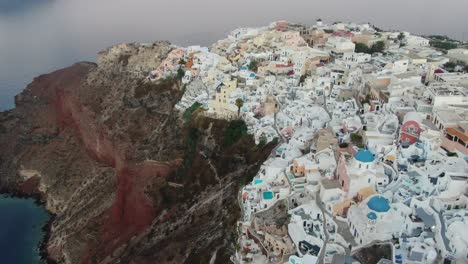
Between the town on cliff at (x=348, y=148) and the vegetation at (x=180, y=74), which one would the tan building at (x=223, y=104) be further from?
the vegetation at (x=180, y=74)

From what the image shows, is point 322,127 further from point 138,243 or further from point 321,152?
point 138,243

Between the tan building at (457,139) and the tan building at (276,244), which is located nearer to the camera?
the tan building at (276,244)

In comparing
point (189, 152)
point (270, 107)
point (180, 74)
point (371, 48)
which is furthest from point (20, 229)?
point (371, 48)

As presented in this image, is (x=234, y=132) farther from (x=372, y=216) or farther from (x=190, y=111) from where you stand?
(x=372, y=216)

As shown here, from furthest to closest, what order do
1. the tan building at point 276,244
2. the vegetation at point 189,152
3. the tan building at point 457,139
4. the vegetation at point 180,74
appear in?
the vegetation at point 180,74 → the vegetation at point 189,152 → the tan building at point 457,139 → the tan building at point 276,244

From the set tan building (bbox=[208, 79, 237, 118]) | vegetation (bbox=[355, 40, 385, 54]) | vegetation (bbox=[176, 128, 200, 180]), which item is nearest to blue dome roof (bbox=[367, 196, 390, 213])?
vegetation (bbox=[176, 128, 200, 180])

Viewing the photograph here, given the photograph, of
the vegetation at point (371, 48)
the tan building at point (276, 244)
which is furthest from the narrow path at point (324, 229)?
the vegetation at point (371, 48)

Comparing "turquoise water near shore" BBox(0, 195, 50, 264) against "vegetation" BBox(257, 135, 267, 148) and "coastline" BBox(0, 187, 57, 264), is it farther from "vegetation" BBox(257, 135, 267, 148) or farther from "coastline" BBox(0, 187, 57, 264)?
"vegetation" BBox(257, 135, 267, 148)

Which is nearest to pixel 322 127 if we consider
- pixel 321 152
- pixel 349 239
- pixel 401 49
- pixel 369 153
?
pixel 321 152
